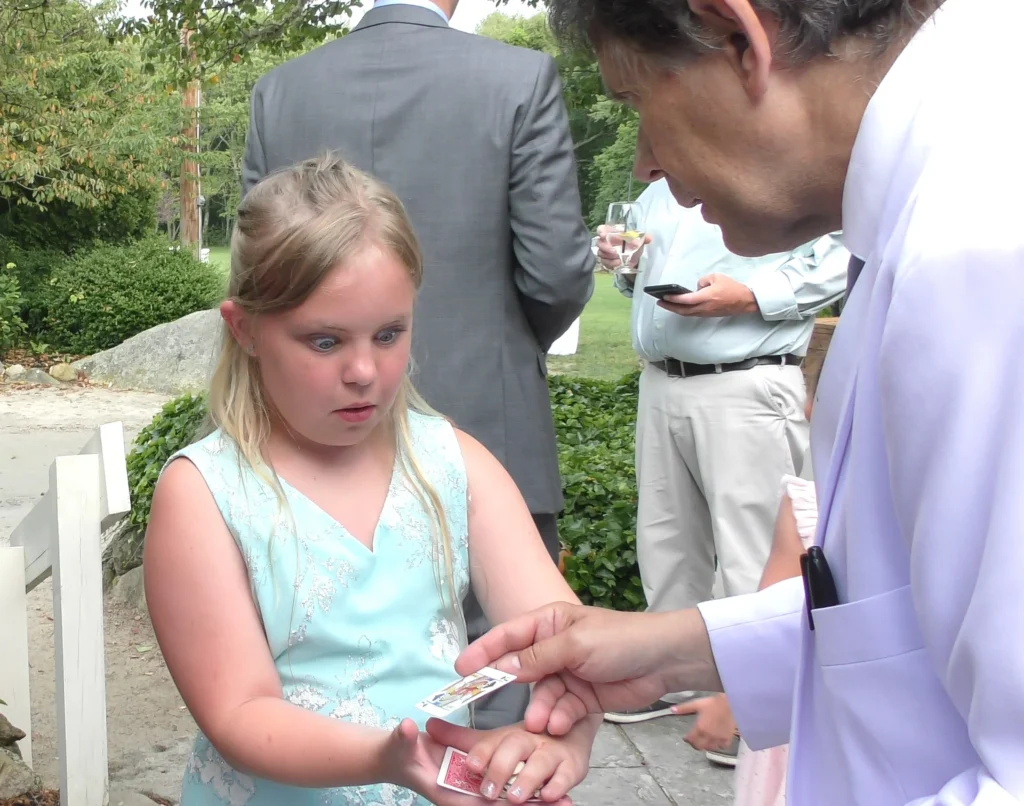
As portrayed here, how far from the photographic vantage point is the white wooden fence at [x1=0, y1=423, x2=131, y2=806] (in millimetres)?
3178

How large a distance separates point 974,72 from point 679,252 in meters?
3.35

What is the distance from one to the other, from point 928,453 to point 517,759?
944 mm

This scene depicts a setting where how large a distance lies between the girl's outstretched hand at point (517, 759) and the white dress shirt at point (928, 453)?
484 millimetres

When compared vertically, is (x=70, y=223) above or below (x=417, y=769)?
below

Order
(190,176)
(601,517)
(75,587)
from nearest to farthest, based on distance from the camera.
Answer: (75,587)
(601,517)
(190,176)

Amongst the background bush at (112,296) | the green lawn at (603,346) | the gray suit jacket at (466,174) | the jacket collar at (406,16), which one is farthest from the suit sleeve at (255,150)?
the background bush at (112,296)

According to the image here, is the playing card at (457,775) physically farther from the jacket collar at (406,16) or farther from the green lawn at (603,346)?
the green lawn at (603,346)

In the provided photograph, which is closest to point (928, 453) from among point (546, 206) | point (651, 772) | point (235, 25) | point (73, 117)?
point (546, 206)

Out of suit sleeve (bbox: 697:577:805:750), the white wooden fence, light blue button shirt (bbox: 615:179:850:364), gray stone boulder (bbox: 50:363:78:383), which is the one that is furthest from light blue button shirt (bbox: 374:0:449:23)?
gray stone boulder (bbox: 50:363:78:383)

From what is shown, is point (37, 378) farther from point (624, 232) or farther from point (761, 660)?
point (761, 660)

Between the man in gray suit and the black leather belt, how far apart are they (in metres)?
1.05

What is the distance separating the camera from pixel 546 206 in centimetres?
328

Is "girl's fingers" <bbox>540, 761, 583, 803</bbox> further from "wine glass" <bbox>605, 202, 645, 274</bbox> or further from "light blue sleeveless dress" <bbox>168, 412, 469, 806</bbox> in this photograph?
"wine glass" <bbox>605, 202, 645, 274</bbox>

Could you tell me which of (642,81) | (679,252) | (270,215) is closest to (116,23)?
(679,252)
